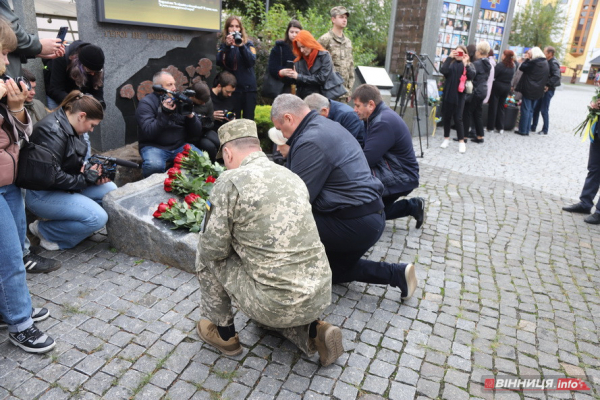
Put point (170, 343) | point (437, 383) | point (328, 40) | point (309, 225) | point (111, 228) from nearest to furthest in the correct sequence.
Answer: point (309, 225)
point (437, 383)
point (170, 343)
point (111, 228)
point (328, 40)

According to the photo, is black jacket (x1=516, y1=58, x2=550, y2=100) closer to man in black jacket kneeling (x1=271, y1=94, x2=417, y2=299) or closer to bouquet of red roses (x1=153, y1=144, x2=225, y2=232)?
bouquet of red roses (x1=153, y1=144, x2=225, y2=232)

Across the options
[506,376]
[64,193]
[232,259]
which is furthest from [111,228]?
[506,376]

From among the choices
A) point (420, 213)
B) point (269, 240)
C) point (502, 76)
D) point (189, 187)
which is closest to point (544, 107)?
point (502, 76)

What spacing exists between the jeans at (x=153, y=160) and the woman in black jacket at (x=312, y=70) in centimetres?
215

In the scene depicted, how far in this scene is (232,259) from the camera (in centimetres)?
261

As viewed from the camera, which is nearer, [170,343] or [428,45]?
[170,343]

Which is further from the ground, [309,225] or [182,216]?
[309,225]

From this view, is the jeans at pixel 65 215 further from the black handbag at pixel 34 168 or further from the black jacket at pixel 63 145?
the black handbag at pixel 34 168

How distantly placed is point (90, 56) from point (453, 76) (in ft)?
21.5

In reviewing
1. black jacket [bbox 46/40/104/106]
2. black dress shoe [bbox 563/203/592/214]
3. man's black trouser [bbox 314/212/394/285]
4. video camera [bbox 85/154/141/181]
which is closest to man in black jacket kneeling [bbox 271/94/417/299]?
man's black trouser [bbox 314/212/394/285]

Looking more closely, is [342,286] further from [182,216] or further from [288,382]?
[182,216]

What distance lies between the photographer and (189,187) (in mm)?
4254

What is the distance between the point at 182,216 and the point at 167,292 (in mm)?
667

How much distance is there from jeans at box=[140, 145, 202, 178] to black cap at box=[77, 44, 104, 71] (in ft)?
3.30
